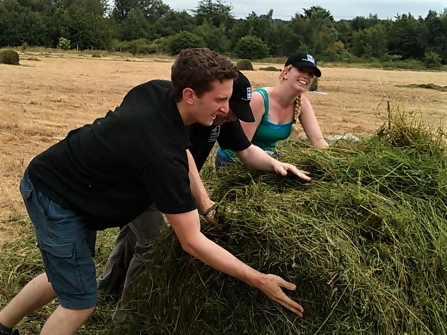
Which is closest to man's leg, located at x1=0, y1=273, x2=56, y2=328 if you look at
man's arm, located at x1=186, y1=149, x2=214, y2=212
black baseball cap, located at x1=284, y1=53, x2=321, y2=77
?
man's arm, located at x1=186, y1=149, x2=214, y2=212

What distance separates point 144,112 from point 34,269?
247 centimetres

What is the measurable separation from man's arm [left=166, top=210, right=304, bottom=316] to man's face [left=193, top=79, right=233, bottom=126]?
16.3 inches

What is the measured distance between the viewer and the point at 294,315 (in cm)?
262

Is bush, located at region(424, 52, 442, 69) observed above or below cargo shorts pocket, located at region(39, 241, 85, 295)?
below

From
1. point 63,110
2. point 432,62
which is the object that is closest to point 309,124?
point 63,110

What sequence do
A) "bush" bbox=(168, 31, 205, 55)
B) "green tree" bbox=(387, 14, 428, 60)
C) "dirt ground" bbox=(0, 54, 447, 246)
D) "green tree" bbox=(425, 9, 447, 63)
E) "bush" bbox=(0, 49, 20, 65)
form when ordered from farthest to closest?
"green tree" bbox=(387, 14, 428, 60), "green tree" bbox=(425, 9, 447, 63), "bush" bbox=(168, 31, 205, 55), "bush" bbox=(0, 49, 20, 65), "dirt ground" bbox=(0, 54, 447, 246)

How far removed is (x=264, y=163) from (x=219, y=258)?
2.88ft

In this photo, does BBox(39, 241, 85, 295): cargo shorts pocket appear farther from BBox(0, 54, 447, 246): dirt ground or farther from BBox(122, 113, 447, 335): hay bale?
BBox(0, 54, 447, 246): dirt ground

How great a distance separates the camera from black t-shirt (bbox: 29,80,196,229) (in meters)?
2.39

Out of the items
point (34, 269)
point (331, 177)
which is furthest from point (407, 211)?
point (34, 269)

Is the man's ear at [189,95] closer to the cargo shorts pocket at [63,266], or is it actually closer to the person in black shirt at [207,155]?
the person in black shirt at [207,155]

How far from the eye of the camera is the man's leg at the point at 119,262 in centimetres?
387

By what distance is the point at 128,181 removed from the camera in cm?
260

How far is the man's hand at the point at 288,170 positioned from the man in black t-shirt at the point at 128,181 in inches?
18.2
